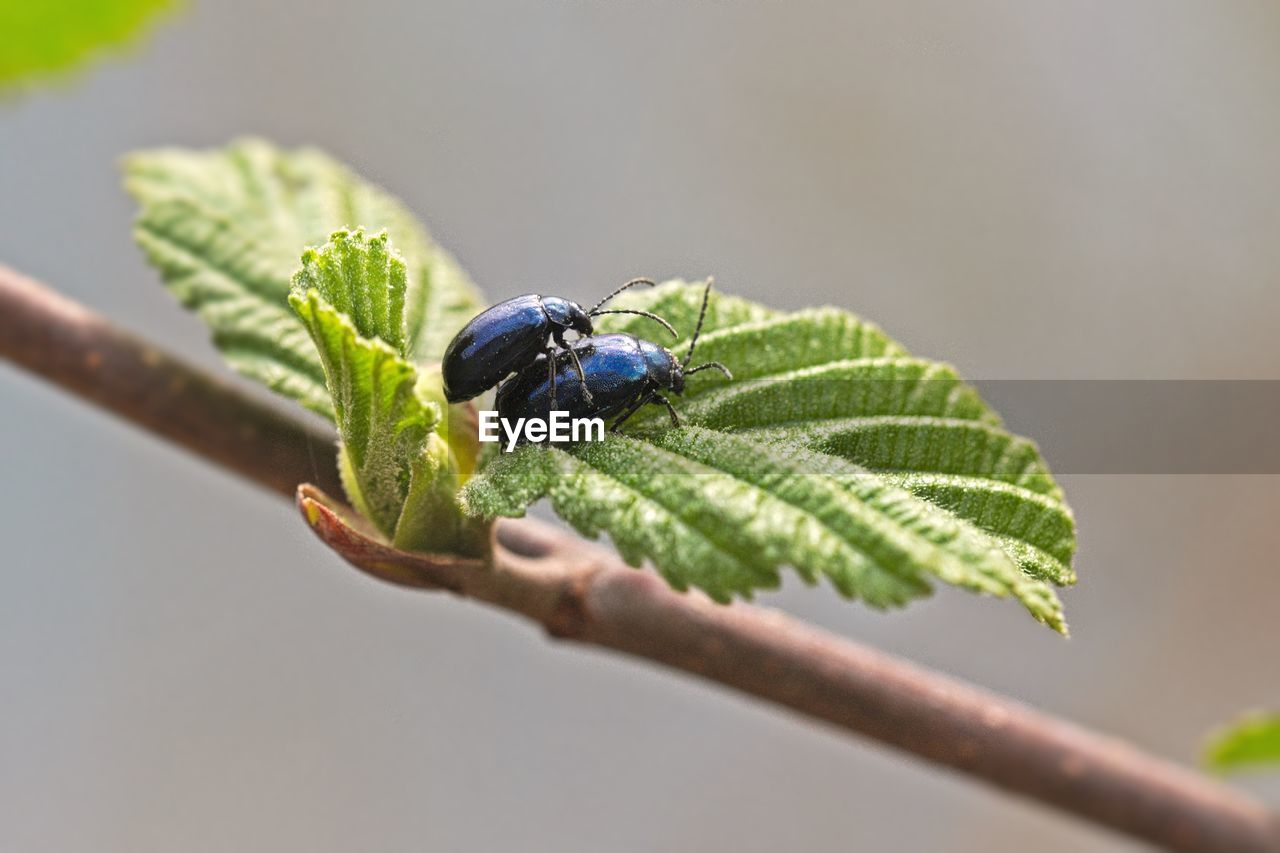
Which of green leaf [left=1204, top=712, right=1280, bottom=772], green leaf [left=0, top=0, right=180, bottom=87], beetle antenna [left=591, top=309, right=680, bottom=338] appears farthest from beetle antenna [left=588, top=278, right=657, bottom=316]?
green leaf [left=1204, top=712, right=1280, bottom=772]

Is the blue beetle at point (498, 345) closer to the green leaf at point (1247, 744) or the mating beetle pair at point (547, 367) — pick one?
the mating beetle pair at point (547, 367)

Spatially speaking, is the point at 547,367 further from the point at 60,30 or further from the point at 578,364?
→ the point at 60,30

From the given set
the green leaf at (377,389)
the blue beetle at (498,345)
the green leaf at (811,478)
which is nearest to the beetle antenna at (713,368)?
the green leaf at (811,478)

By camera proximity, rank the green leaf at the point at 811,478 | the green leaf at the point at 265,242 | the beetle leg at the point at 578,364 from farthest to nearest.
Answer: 1. the green leaf at the point at 265,242
2. the beetle leg at the point at 578,364
3. the green leaf at the point at 811,478

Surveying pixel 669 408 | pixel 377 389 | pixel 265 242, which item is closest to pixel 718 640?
pixel 669 408

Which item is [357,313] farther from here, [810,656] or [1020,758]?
[1020,758]

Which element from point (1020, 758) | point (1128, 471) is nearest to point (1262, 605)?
point (1128, 471)

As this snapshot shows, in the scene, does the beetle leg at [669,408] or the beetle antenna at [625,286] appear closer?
the beetle leg at [669,408]

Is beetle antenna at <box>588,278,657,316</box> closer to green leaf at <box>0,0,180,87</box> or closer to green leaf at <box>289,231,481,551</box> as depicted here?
green leaf at <box>289,231,481,551</box>
